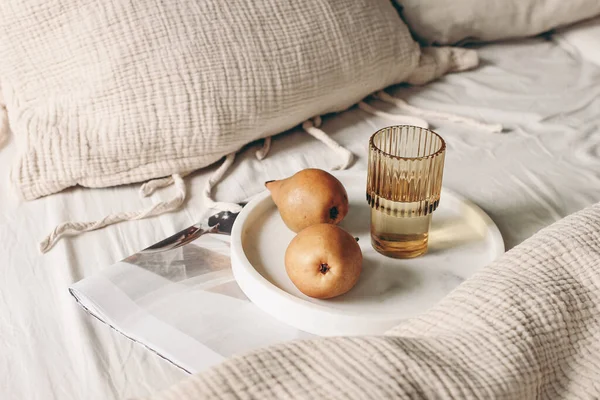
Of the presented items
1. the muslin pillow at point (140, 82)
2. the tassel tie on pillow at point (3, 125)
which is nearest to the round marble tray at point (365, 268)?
the muslin pillow at point (140, 82)

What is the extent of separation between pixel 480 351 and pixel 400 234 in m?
0.23

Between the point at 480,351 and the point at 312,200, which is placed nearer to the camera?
the point at 480,351

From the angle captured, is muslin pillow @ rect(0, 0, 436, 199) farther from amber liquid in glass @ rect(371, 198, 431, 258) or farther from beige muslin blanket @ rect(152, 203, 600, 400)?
beige muslin blanket @ rect(152, 203, 600, 400)

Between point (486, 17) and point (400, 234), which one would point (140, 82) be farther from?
point (486, 17)

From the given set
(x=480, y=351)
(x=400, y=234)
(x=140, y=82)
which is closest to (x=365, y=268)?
(x=400, y=234)

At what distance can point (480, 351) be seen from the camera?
0.39 metres

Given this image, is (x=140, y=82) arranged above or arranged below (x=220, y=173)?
above

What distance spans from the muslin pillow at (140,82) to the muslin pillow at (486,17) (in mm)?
266

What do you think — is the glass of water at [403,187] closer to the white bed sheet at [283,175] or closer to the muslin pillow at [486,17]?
the white bed sheet at [283,175]

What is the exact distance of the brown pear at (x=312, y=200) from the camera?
0.62 metres

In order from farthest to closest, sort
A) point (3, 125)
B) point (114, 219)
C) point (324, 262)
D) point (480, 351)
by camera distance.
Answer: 1. point (3, 125)
2. point (114, 219)
3. point (324, 262)
4. point (480, 351)

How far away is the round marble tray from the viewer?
21.5 inches

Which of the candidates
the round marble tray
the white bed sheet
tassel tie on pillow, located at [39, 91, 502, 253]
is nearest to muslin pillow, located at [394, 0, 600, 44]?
the white bed sheet

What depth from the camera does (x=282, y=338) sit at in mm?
551
